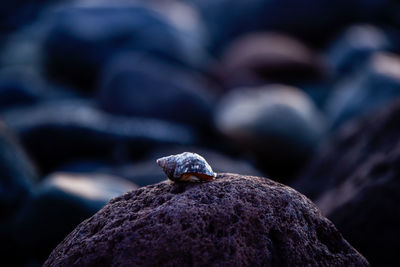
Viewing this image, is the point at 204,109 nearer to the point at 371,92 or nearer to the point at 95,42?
the point at 371,92

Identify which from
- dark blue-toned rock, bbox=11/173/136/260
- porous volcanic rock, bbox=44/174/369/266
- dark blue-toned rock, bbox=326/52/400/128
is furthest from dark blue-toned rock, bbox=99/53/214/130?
porous volcanic rock, bbox=44/174/369/266

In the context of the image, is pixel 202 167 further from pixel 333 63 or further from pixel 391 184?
pixel 333 63

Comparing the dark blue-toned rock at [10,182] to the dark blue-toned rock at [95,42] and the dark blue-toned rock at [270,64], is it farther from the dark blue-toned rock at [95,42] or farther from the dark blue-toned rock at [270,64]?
the dark blue-toned rock at [270,64]

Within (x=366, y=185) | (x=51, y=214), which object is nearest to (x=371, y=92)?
(x=366, y=185)

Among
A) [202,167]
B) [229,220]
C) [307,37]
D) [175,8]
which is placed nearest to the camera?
[229,220]

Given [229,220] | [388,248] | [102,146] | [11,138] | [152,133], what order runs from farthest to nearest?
[152,133] → [102,146] → [11,138] → [388,248] → [229,220]

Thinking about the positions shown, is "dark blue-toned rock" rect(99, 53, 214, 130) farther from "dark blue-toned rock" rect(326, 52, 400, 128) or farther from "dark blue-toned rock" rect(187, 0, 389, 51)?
"dark blue-toned rock" rect(187, 0, 389, 51)

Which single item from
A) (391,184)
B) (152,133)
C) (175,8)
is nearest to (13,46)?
(175,8)
